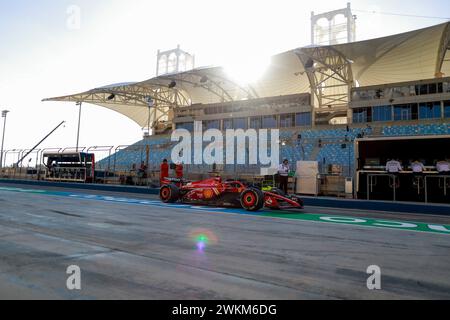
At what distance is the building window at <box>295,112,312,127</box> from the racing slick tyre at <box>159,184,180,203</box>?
30.9 meters

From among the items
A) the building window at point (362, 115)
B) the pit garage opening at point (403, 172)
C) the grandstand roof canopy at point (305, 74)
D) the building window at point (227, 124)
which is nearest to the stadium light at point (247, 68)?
the grandstand roof canopy at point (305, 74)

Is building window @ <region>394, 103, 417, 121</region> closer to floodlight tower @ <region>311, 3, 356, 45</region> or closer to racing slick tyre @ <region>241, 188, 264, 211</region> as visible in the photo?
racing slick tyre @ <region>241, 188, 264, 211</region>

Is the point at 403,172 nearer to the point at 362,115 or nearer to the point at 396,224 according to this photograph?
the point at 396,224

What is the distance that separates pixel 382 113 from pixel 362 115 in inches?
79.7

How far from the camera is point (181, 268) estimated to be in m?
2.93

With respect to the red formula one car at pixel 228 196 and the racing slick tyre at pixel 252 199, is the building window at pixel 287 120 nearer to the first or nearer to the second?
the red formula one car at pixel 228 196

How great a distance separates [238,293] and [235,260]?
0.97 meters

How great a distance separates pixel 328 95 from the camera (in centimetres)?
4334

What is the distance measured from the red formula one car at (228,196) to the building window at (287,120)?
31.3 meters

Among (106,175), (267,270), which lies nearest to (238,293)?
(267,270)

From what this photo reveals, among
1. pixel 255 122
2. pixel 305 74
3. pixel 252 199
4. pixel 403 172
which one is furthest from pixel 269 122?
pixel 252 199

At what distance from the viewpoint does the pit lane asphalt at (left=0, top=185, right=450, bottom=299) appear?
93.3 inches

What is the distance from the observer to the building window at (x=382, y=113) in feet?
109
